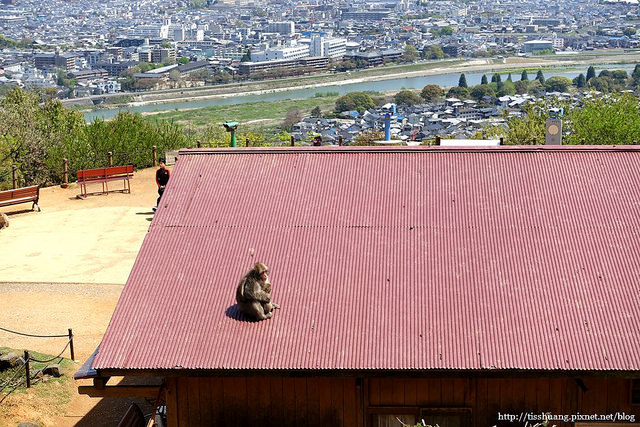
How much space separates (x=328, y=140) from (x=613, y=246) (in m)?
32.5

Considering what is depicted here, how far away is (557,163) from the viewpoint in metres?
10.3

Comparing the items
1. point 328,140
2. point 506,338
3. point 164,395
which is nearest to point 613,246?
point 506,338

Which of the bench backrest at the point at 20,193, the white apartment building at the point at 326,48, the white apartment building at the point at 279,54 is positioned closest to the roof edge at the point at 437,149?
the bench backrest at the point at 20,193

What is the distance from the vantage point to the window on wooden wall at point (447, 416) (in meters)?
8.65

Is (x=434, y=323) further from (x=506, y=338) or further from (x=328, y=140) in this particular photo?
(x=328, y=140)

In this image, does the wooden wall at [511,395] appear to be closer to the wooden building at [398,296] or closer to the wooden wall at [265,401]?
the wooden building at [398,296]

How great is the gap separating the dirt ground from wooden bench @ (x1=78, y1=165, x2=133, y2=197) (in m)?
0.27

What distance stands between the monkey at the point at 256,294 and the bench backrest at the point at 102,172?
1295cm

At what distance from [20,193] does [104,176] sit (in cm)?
217

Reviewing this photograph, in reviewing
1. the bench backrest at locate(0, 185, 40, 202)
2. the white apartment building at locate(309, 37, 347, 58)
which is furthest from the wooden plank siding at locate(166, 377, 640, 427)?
the white apartment building at locate(309, 37, 347, 58)

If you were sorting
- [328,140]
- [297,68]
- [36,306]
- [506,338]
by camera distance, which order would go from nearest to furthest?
[506,338] < [36,306] < [328,140] < [297,68]

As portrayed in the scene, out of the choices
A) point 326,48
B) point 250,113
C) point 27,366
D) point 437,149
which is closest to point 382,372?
point 437,149

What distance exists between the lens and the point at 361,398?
8703 millimetres

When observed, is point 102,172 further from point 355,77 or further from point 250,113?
point 355,77
